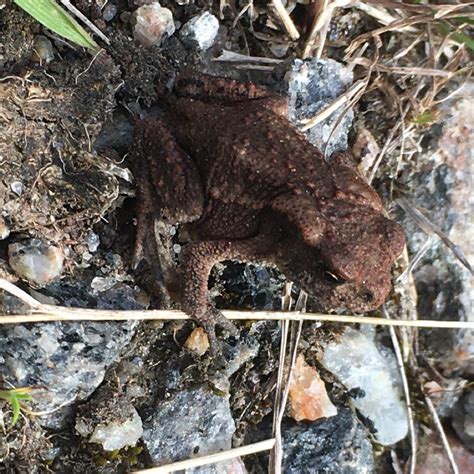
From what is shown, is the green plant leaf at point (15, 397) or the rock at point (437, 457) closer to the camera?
the green plant leaf at point (15, 397)

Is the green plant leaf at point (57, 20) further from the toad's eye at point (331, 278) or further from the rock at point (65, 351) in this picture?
the toad's eye at point (331, 278)

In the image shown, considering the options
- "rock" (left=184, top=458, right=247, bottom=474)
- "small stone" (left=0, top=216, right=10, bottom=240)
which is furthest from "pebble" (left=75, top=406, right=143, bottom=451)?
"small stone" (left=0, top=216, right=10, bottom=240)

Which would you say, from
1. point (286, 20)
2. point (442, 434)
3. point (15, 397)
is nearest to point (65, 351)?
point (15, 397)

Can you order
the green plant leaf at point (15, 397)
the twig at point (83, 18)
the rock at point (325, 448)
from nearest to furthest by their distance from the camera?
the green plant leaf at point (15, 397) < the twig at point (83, 18) < the rock at point (325, 448)

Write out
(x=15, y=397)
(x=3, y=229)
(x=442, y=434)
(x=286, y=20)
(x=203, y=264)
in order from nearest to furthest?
1. (x=15, y=397)
2. (x=3, y=229)
3. (x=203, y=264)
4. (x=286, y=20)
5. (x=442, y=434)

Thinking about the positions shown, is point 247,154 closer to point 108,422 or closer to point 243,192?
point 243,192

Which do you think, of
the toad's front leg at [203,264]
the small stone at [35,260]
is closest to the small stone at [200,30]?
the toad's front leg at [203,264]

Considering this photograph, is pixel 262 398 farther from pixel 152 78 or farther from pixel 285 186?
pixel 152 78
